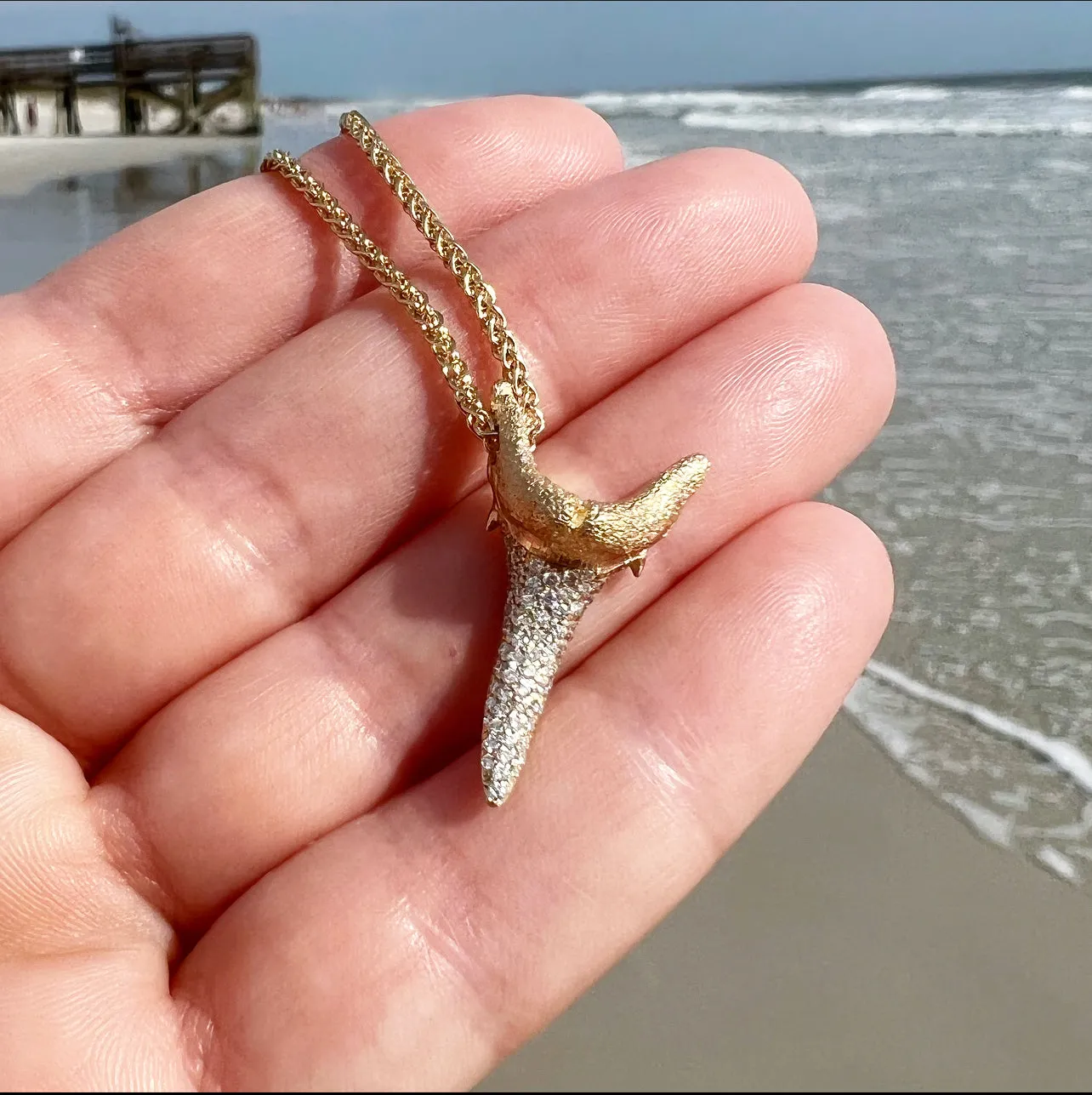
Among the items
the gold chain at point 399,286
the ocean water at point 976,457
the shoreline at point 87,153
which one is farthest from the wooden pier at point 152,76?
the gold chain at point 399,286

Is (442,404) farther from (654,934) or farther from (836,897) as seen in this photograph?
(836,897)

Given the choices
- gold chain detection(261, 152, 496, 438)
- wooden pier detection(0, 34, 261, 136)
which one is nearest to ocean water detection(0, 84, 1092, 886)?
gold chain detection(261, 152, 496, 438)

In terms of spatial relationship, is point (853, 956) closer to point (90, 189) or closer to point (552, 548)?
point (552, 548)

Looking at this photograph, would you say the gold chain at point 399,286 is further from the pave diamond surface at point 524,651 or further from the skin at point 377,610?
the pave diamond surface at point 524,651

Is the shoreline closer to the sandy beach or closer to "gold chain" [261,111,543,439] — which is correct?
"gold chain" [261,111,543,439]

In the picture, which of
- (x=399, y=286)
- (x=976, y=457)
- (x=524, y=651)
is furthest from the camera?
(x=976, y=457)

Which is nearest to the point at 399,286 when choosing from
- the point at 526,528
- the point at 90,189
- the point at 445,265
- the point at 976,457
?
the point at 445,265
